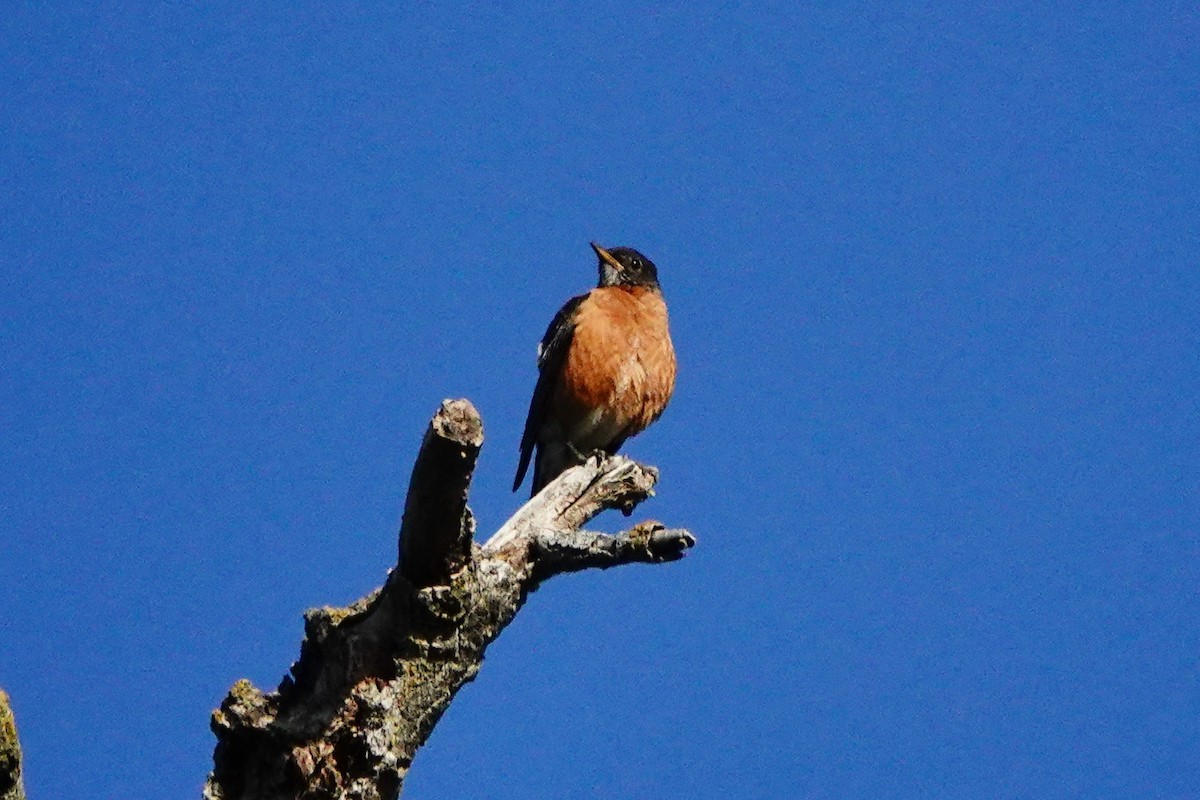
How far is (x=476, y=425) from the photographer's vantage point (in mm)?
5227

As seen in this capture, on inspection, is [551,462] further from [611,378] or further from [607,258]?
[607,258]

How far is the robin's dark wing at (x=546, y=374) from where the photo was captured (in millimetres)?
11398

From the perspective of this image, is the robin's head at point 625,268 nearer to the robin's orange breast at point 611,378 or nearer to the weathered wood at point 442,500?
the robin's orange breast at point 611,378

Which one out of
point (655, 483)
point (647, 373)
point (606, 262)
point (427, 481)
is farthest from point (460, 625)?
point (606, 262)

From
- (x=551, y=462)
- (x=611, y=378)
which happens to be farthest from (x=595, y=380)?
(x=551, y=462)

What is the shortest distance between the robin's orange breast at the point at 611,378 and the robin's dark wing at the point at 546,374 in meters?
0.09

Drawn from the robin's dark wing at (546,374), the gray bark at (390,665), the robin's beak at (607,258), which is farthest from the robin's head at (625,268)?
the gray bark at (390,665)

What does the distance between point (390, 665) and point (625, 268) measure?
7.63 meters

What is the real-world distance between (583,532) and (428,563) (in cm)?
96

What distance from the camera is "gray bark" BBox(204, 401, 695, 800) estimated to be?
530 cm

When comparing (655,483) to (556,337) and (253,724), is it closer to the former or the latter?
(556,337)

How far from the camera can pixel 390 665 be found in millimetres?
5625

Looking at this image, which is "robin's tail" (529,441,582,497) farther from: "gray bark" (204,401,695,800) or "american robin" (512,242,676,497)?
"gray bark" (204,401,695,800)

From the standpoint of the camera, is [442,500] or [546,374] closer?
[442,500]
